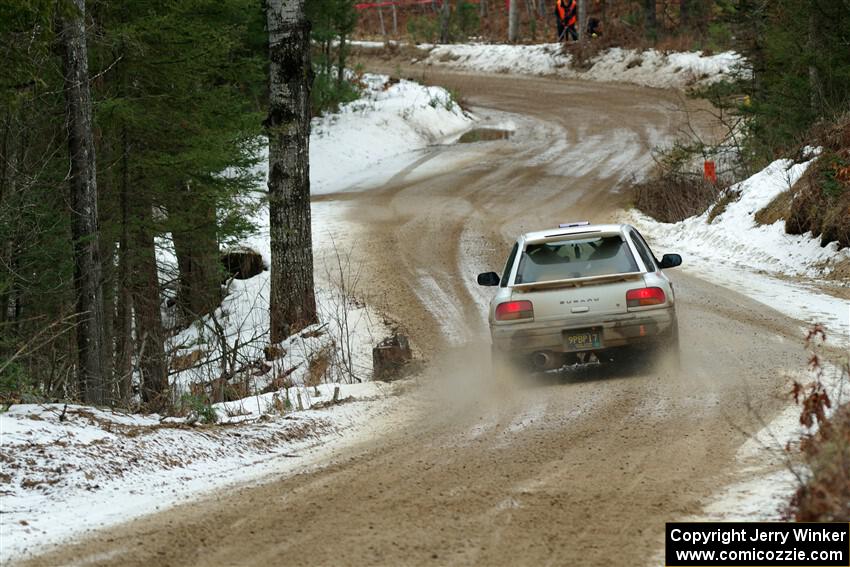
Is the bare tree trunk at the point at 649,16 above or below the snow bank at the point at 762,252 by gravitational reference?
above

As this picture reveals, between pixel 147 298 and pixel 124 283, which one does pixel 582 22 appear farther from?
pixel 124 283

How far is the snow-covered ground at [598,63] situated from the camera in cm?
4166

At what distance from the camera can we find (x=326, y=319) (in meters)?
16.0

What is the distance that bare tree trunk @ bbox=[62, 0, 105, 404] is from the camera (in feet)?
40.2

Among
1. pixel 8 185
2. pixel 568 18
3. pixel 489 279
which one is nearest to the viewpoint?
pixel 489 279

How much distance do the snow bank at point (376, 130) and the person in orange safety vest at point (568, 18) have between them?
47.4 ft

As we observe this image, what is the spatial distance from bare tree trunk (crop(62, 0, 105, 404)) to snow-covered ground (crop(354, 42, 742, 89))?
1106 inches

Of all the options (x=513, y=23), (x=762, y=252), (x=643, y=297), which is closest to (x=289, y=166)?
(x=643, y=297)

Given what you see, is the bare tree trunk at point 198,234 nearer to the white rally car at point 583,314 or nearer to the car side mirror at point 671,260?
the white rally car at point 583,314

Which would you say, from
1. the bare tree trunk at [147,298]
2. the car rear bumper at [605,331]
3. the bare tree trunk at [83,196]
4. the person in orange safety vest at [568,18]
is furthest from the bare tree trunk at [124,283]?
the person in orange safety vest at [568,18]

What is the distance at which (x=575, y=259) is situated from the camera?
11406 millimetres

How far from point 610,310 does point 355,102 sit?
87.0 feet

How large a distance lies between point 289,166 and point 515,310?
16.5 feet

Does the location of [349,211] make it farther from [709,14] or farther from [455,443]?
[709,14]
